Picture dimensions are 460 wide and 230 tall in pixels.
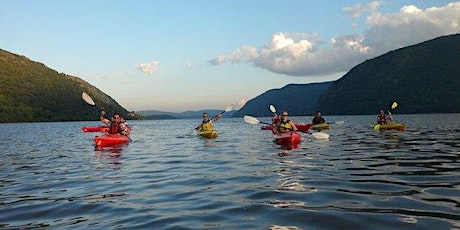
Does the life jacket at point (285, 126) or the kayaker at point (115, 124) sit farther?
the kayaker at point (115, 124)

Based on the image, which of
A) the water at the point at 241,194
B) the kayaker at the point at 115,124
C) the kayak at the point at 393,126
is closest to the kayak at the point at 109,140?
the kayaker at the point at 115,124

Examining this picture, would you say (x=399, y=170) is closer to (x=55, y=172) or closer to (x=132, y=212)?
(x=132, y=212)

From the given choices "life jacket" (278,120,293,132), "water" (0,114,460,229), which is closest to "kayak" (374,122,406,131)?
"life jacket" (278,120,293,132)

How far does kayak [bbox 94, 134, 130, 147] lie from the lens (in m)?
26.0

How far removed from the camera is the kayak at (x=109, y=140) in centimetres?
2603

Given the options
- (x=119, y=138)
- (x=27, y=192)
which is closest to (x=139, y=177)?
(x=27, y=192)

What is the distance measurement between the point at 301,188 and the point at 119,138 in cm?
1915

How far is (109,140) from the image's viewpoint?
26688mm

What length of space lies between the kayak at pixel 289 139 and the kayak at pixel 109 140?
10.4 metres

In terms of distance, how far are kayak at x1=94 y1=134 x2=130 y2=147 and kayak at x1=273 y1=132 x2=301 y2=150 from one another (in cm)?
1038

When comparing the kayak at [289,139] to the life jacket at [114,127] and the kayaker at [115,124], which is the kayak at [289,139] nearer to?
the kayaker at [115,124]

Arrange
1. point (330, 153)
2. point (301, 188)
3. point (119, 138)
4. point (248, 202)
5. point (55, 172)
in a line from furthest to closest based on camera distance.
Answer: point (119, 138) < point (330, 153) < point (55, 172) < point (301, 188) < point (248, 202)

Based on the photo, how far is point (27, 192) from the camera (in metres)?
11.4

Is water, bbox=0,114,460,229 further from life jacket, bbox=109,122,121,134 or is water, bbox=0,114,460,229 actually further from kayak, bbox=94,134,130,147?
life jacket, bbox=109,122,121,134
